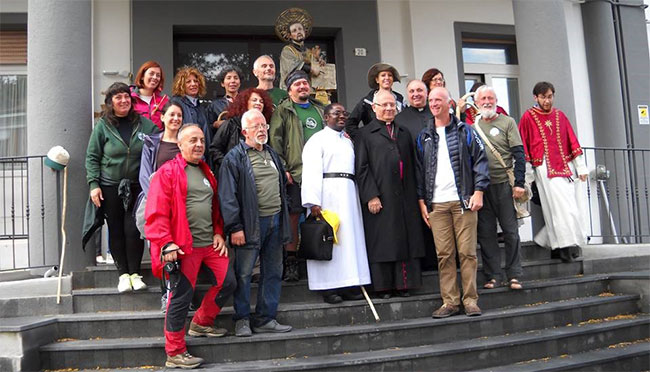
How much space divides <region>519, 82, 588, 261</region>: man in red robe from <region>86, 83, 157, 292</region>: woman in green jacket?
13.6 feet

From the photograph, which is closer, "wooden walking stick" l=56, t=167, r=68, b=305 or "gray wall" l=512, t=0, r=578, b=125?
"wooden walking stick" l=56, t=167, r=68, b=305

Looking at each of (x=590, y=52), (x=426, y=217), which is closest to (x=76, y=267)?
(x=426, y=217)

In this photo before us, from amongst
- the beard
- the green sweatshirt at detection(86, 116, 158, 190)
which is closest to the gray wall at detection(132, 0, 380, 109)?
the beard

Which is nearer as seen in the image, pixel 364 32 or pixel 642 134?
pixel 364 32

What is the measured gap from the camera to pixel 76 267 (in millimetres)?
5402

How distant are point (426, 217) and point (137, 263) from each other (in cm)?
260

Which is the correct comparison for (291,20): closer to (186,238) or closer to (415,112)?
(415,112)

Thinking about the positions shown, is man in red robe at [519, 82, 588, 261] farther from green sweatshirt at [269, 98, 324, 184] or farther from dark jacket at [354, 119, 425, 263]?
green sweatshirt at [269, 98, 324, 184]

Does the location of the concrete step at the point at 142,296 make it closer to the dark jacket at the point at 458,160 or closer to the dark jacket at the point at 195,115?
the dark jacket at the point at 458,160

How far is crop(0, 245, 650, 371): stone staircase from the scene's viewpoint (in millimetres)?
4398

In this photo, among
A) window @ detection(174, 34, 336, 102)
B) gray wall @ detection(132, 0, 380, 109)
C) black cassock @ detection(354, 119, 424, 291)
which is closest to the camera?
black cassock @ detection(354, 119, 424, 291)

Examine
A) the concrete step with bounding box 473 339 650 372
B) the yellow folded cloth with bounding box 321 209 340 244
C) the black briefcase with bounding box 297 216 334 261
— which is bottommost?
the concrete step with bounding box 473 339 650 372

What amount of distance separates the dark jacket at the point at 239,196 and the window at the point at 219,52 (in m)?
4.14

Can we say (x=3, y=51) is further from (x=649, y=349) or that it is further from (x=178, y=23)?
(x=649, y=349)
